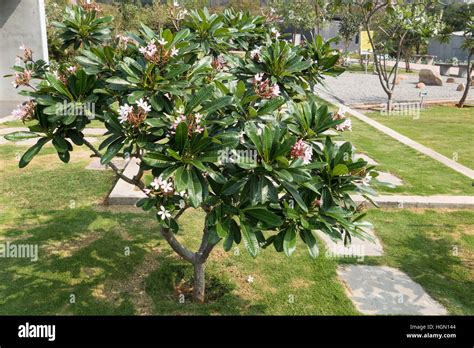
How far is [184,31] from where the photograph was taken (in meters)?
3.04

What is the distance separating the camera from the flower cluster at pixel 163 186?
2.55m

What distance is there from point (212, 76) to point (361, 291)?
264 cm

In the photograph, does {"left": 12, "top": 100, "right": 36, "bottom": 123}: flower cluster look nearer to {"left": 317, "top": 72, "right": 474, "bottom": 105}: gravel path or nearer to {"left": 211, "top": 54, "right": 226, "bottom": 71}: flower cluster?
{"left": 211, "top": 54, "right": 226, "bottom": 71}: flower cluster

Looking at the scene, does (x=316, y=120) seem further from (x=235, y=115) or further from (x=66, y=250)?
(x=66, y=250)

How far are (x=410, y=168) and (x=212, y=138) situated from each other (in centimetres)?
658

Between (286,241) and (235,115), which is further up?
(235,115)

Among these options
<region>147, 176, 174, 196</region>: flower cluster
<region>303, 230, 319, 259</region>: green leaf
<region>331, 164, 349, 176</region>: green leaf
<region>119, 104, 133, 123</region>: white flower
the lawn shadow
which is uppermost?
<region>119, 104, 133, 123</region>: white flower

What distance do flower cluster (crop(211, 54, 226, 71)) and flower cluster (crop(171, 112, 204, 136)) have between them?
105 cm

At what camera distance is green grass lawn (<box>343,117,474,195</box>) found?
6.93 m

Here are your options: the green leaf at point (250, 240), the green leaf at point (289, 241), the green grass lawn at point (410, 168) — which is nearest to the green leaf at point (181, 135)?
the green leaf at point (250, 240)

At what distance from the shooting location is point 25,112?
2896 mm

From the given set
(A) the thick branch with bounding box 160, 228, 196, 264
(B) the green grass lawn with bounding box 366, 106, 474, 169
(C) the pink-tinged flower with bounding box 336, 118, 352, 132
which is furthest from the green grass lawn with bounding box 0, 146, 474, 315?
(B) the green grass lawn with bounding box 366, 106, 474, 169

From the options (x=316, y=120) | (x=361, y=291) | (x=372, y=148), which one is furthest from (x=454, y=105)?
(x=316, y=120)

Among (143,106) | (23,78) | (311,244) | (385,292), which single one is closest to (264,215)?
(311,244)
